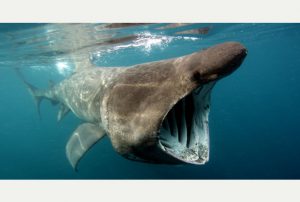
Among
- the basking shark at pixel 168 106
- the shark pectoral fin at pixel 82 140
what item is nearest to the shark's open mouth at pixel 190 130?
the basking shark at pixel 168 106

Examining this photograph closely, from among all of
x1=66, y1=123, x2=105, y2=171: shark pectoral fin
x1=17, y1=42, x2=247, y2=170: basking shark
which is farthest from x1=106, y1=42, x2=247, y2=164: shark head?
x1=66, y1=123, x2=105, y2=171: shark pectoral fin

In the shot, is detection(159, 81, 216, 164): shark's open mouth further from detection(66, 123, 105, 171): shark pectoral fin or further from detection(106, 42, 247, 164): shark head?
detection(66, 123, 105, 171): shark pectoral fin

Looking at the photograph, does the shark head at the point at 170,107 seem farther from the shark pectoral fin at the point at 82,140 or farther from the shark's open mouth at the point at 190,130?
the shark pectoral fin at the point at 82,140

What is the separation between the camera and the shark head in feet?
10.3

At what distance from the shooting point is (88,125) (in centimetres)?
700

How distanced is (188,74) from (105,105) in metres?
1.82

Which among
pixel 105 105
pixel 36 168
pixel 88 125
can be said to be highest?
pixel 105 105

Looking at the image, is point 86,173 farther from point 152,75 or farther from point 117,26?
point 152,75

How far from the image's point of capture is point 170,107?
3318 millimetres

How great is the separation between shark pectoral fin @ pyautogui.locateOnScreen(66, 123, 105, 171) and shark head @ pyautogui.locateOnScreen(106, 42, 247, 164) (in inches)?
91.5

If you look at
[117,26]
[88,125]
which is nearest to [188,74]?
[88,125]

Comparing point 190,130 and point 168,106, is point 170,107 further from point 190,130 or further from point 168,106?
point 190,130

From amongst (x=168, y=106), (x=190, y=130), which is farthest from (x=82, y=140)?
(x=168, y=106)

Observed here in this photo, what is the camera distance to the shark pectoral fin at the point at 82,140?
6543 mm
